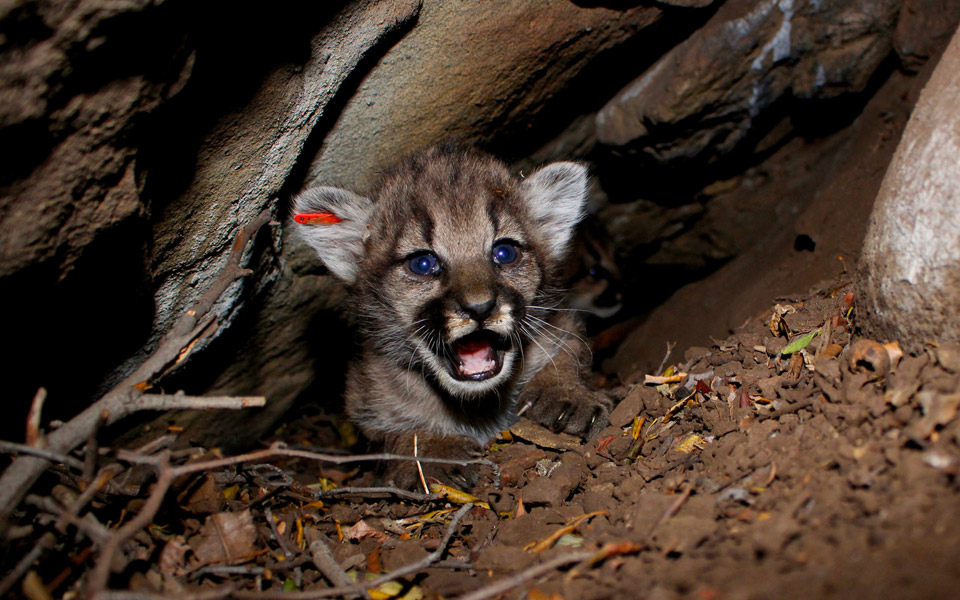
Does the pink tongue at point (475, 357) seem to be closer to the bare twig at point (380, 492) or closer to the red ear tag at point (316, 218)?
the bare twig at point (380, 492)

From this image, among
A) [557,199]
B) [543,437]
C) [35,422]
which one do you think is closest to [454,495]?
[543,437]

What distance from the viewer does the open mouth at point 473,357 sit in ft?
10.6

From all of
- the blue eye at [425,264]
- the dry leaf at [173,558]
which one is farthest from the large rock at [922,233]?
the dry leaf at [173,558]

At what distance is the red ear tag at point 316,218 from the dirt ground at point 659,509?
1232 millimetres

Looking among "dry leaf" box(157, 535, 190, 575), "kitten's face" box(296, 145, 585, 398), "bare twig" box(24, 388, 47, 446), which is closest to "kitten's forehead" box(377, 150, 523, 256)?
"kitten's face" box(296, 145, 585, 398)

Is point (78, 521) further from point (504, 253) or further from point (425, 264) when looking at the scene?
point (504, 253)

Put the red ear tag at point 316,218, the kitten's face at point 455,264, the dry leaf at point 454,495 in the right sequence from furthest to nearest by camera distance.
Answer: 1. the red ear tag at point 316,218
2. the kitten's face at point 455,264
3. the dry leaf at point 454,495

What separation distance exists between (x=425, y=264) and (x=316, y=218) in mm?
606

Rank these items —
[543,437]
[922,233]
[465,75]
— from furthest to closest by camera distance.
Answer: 1. [465,75]
2. [543,437]
3. [922,233]

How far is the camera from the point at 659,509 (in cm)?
198

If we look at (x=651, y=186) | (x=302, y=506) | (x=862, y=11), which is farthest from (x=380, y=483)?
(x=862, y=11)

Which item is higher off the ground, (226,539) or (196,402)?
(196,402)

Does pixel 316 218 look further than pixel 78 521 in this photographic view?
Yes

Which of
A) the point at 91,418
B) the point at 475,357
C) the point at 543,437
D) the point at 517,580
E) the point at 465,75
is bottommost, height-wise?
the point at 543,437
